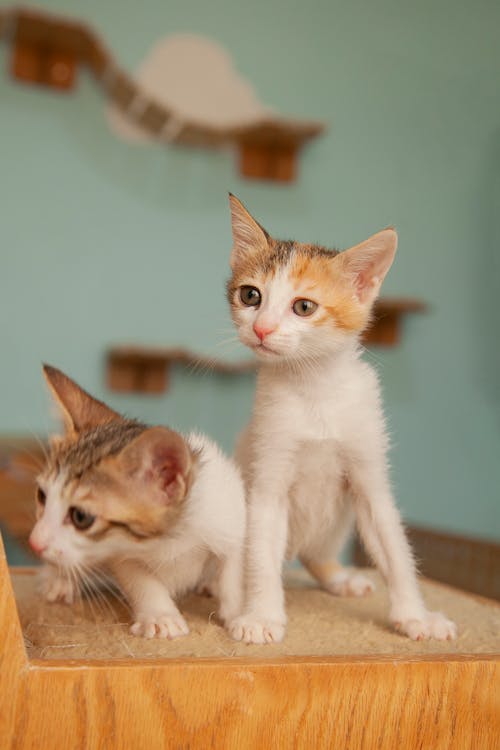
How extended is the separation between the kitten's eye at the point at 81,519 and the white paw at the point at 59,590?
0.83 feet

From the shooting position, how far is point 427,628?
860 mm

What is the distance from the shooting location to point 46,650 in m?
0.72

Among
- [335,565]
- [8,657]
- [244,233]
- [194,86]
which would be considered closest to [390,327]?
[194,86]

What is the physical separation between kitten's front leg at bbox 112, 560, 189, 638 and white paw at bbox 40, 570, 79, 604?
133 millimetres

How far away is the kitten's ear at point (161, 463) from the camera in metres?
0.74

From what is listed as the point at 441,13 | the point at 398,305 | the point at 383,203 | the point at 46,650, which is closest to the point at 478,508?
the point at 398,305

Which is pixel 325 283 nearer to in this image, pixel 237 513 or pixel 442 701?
pixel 237 513

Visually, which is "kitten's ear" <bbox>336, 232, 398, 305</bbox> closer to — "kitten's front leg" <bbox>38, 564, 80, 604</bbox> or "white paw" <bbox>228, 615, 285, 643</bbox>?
"white paw" <bbox>228, 615, 285, 643</bbox>

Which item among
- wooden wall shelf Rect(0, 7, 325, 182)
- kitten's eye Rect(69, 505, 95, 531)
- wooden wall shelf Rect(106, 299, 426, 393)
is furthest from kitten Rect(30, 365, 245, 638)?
wooden wall shelf Rect(0, 7, 325, 182)

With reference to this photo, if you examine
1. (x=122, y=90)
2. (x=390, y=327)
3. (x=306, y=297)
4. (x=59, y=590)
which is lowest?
(x=59, y=590)

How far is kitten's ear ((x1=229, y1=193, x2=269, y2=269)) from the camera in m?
0.98

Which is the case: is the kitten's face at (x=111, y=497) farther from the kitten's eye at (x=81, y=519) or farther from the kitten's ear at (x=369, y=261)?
the kitten's ear at (x=369, y=261)

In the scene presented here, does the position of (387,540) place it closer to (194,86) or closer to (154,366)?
(154,366)

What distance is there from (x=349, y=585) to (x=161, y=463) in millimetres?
→ 476
